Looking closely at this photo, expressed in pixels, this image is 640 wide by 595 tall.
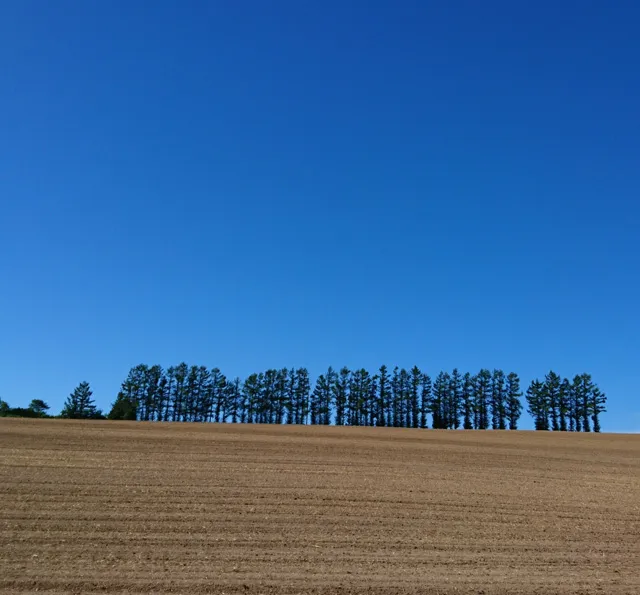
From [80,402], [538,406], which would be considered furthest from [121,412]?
[538,406]

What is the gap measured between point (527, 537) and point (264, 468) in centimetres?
1079

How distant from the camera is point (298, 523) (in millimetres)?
16297

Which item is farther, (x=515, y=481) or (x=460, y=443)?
(x=460, y=443)

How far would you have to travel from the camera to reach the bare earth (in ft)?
40.9

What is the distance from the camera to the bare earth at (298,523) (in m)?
12.5

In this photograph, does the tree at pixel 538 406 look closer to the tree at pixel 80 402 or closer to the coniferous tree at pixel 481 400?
the coniferous tree at pixel 481 400

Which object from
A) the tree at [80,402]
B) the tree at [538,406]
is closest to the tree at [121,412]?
the tree at [80,402]

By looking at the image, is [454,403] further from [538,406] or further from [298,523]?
[298,523]

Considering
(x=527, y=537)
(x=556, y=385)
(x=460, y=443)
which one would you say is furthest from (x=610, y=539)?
(x=556, y=385)

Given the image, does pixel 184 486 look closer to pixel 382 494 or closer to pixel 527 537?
pixel 382 494

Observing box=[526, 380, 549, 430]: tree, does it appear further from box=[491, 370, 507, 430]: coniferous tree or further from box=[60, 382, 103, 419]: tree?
box=[60, 382, 103, 419]: tree

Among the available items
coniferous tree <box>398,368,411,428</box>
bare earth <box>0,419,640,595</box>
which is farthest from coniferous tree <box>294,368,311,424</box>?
bare earth <box>0,419,640,595</box>

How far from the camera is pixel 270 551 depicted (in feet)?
46.0

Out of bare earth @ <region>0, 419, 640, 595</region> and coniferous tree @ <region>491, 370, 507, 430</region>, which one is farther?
coniferous tree @ <region>491, 370, 507, 430</region>
